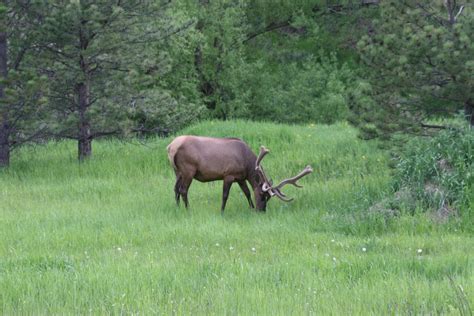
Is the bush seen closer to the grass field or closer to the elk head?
the grass field

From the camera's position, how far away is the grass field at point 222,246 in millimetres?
7387

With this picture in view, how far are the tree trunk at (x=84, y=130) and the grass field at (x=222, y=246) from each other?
0.73 metres

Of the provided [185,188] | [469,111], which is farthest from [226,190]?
[469,111]

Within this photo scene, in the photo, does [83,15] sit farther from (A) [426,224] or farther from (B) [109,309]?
(B) [109,309]

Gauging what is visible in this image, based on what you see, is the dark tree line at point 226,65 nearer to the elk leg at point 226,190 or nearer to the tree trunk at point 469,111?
the tree trunk at point 469,111

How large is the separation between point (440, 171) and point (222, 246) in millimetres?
3756

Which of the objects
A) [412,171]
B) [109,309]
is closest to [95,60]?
[412,171]

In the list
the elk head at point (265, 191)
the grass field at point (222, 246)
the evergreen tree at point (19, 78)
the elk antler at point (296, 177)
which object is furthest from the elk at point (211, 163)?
the evergreen tree at point (19, 78)

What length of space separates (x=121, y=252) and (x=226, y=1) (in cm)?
2237

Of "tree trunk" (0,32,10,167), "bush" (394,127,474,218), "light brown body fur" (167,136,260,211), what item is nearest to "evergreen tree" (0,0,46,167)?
"tree trunk" (0,32,10,167)

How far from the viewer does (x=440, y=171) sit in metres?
11.9

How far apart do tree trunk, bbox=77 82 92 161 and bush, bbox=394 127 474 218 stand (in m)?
9.06

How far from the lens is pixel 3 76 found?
60.0 feet

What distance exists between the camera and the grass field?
24.2 feet
